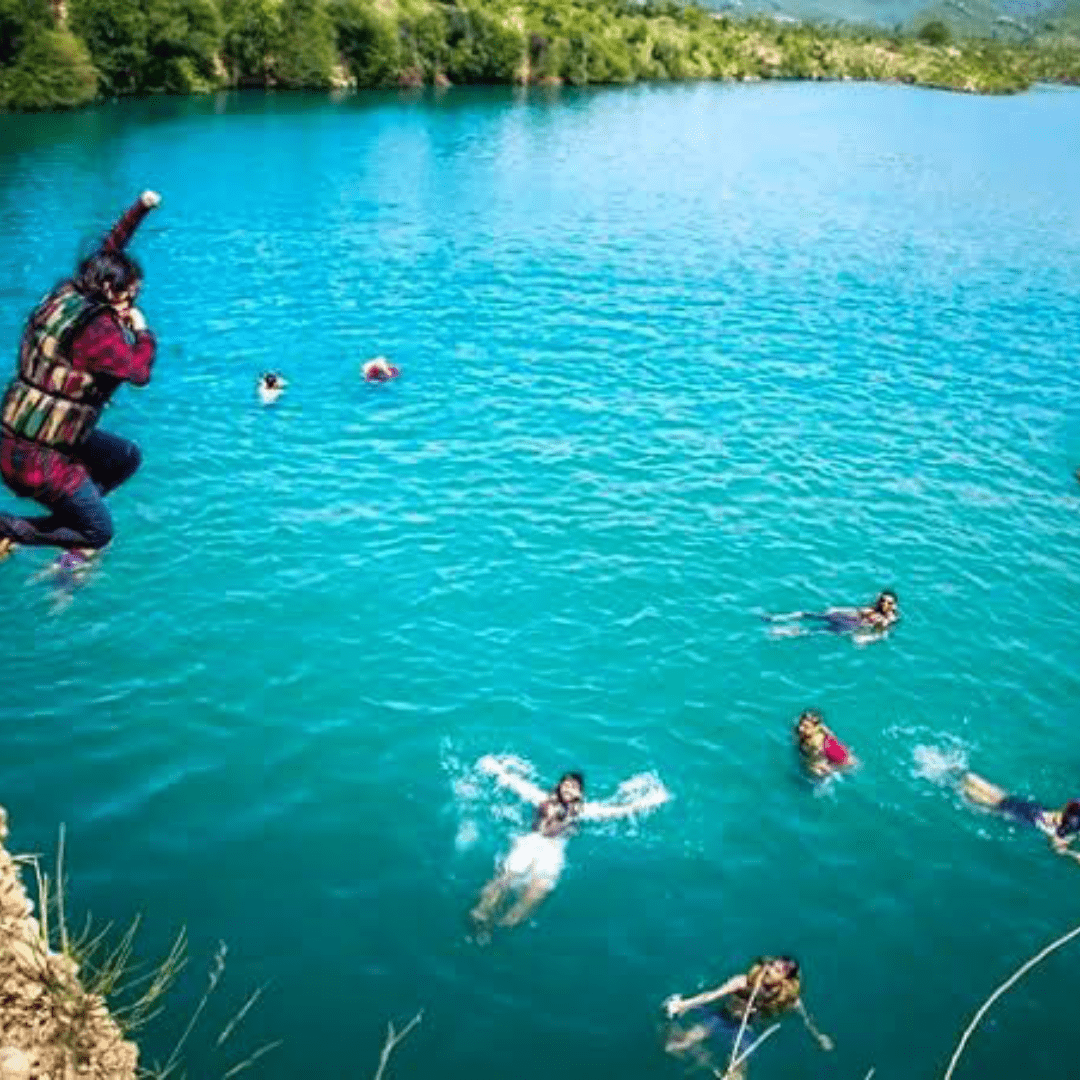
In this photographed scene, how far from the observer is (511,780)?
63.7ft

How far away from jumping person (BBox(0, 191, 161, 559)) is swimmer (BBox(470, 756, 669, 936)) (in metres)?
10.3

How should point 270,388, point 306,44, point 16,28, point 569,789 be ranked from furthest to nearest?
point 306,44 < point 16,28 < point 270,388 < point 569,789

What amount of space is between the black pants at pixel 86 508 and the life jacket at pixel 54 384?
526 mm

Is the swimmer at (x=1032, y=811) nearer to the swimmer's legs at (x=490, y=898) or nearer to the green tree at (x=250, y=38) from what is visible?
the swimmer's legs at (x=490, y=898)

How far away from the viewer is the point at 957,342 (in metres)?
44.9

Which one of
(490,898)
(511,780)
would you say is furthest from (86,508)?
(511,780)

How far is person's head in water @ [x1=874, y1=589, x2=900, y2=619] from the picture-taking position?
23906mm

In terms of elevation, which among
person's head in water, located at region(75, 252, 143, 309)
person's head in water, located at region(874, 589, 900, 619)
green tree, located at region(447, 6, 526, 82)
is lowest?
person's head in water, located at region(874, 589, 900, 619)

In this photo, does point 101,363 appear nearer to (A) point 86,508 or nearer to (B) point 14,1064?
(A) point 86,508

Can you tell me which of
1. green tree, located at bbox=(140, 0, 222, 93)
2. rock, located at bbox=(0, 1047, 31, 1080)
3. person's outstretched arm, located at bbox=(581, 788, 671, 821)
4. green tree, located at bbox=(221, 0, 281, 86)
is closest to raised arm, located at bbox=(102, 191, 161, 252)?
rock, located at bbox=(0, 1047, 31, 1080)

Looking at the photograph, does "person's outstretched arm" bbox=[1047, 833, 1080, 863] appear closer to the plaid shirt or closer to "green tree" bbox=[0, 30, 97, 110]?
the plaid shirt

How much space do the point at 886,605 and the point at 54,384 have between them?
1991 centimetres

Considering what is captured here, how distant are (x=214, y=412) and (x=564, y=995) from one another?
24.4 meters

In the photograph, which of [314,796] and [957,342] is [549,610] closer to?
[314,796]
